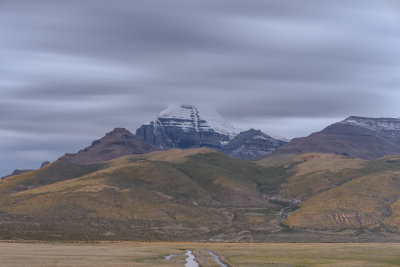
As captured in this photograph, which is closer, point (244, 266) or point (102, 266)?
point (102, 266)

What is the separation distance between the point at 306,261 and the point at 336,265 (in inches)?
544

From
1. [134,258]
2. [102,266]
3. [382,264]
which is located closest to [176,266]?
[102,266]

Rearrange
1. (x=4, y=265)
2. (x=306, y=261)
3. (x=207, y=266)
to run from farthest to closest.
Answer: (x=306, y=261), (x=207, y=266), (x=4, y=265)

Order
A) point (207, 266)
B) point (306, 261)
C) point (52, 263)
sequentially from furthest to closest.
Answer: point (306, 261)
point (207, 266)
point (52, 263)

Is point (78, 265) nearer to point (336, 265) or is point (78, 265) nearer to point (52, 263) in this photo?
point (52, 263)

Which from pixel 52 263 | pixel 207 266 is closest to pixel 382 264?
pixel 207 266

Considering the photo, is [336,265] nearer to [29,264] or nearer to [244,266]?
[244,266]

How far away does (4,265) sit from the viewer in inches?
4232

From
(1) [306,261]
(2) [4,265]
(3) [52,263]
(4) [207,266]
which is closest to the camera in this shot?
(2) [4,265]

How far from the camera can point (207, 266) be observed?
411 ft

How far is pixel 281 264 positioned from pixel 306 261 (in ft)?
39.6

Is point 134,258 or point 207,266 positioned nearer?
point 207,266

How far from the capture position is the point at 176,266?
121 m

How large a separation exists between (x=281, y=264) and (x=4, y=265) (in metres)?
49.2
